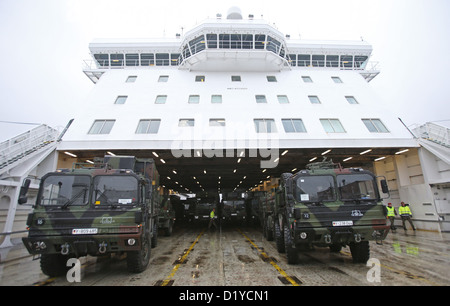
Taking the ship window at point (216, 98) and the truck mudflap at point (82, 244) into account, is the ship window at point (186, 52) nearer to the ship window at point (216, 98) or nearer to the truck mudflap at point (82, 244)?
the ship window at point (216, 98)

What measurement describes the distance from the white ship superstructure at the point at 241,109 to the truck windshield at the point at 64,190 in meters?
7.00

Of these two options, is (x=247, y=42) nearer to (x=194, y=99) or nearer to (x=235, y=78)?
(x=235, y=78)

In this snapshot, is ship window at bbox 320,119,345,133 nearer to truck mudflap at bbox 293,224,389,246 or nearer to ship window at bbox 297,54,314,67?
truck mudflap at bbox 293,224,389,246

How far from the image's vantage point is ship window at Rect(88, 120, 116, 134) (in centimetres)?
1354

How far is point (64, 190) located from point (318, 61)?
24.1 meters

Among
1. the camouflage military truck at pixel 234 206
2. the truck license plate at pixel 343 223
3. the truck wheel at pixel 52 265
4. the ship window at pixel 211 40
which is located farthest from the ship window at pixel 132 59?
the truck license plate at pixel 343 223

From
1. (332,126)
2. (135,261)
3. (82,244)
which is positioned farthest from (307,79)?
(82,244)

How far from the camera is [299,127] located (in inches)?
556

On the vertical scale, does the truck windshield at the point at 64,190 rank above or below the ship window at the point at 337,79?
below

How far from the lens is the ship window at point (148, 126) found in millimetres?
13522

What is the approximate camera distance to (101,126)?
1383 centimetres

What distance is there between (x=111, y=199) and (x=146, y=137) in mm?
8131
